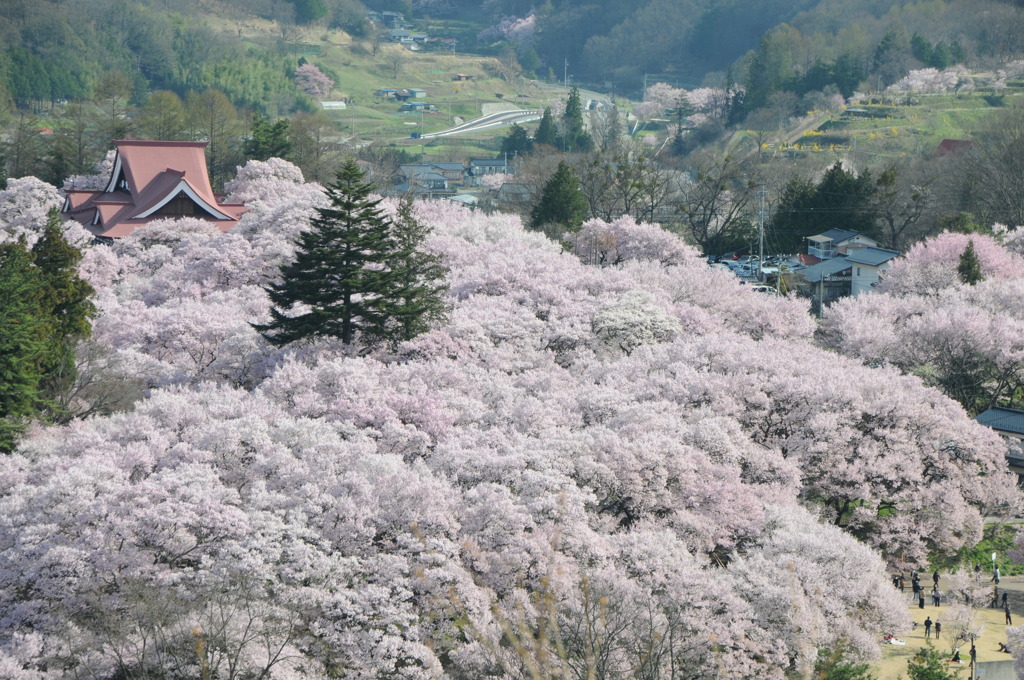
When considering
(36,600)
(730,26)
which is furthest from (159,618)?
(730,26)

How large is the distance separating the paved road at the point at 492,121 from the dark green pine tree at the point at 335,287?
4175 inches

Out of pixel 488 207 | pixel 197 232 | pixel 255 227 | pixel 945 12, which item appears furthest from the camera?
pixel 945 12

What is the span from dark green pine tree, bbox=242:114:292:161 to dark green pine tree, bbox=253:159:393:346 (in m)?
33.1

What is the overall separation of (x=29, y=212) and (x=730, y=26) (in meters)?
141

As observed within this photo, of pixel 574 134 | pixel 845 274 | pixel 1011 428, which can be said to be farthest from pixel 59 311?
pixel 574 134

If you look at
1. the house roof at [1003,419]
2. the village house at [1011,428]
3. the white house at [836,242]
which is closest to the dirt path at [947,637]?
the village house at [1011,428]

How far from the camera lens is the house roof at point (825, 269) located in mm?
58281

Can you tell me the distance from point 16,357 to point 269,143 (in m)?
40.2

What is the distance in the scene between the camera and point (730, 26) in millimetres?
182375

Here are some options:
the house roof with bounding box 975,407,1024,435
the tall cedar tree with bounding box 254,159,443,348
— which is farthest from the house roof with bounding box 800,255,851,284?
the tall cedar tree with bounding box 254,159,443,348

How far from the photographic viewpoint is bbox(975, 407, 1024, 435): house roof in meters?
36.7

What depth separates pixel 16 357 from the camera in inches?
1107

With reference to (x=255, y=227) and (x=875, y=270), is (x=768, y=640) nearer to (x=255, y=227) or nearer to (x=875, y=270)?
(x=255, y=227)

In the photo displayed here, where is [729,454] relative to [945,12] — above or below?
below
